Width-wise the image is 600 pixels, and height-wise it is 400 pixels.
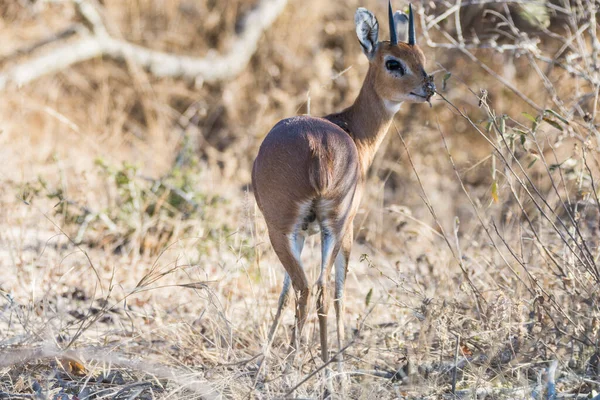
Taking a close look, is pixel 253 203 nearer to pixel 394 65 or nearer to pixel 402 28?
pixel 394 65

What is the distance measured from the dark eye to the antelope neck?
181 millimetres

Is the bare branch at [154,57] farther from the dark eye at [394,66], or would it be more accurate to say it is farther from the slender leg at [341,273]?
the slender leg at [341,273]

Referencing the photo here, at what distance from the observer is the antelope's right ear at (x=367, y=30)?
4.58 meters

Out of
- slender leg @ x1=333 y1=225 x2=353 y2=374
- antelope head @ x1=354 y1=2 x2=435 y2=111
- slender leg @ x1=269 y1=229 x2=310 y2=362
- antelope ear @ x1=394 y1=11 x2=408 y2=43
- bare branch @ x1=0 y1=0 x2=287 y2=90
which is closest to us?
slender leg @ x1=269 y1=229 x2=310 y2=362

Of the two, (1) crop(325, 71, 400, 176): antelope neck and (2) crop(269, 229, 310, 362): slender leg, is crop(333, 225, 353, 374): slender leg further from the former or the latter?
(1) crop(325, 71, 400, 176): antelope neck

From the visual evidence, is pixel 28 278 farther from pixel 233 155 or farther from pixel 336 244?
pixel 233 155

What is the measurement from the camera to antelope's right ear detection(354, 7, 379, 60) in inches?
180

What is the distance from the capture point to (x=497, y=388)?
3592 mm

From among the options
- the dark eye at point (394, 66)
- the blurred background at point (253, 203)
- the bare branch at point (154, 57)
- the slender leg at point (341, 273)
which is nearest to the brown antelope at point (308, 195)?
the slender leg at point (341, 273)

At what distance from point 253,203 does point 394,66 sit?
1.37 metres

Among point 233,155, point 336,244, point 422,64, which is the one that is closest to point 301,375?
point 336,244

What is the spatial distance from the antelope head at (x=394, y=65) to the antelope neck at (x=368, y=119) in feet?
0.13

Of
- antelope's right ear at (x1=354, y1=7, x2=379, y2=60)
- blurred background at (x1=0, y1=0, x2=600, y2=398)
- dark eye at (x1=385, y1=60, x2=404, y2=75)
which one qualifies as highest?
antelope's right ear at (x1=354, y1=7, x2=379, y2=60)

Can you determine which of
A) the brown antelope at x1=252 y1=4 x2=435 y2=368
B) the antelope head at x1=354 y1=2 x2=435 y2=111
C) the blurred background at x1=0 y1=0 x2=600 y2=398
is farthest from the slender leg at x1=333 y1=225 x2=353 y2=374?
the antelope head at x1=354 y1=2 x2=435 y2=111
